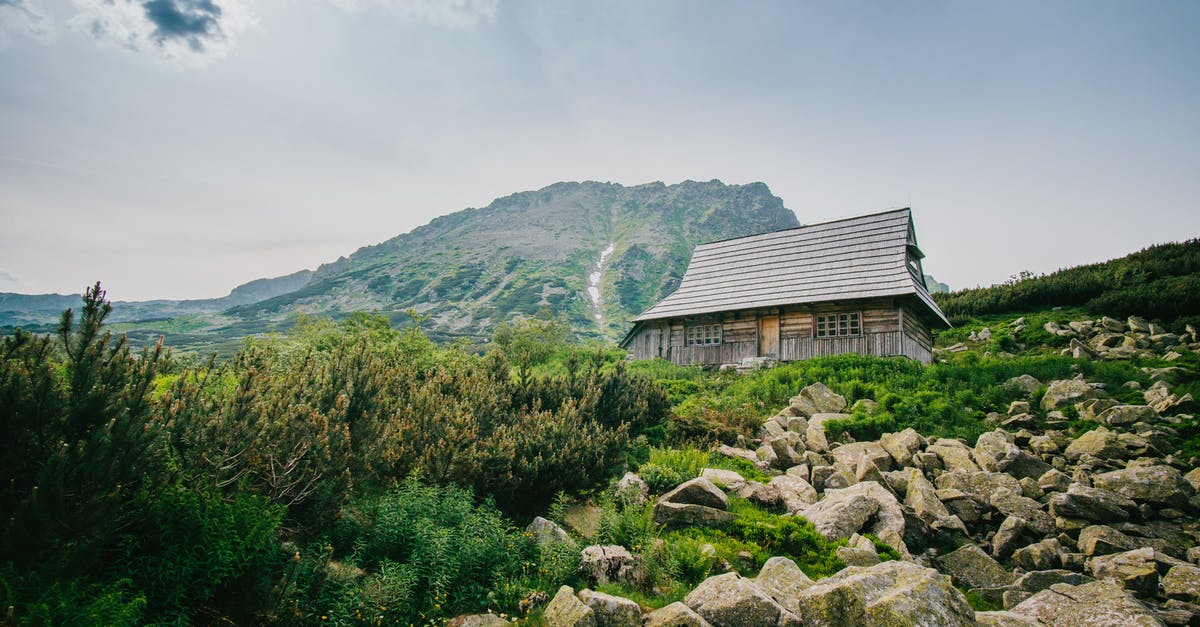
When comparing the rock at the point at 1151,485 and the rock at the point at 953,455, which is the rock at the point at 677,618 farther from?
the rock at the point at 1151,485

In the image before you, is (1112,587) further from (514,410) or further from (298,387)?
(298,387)

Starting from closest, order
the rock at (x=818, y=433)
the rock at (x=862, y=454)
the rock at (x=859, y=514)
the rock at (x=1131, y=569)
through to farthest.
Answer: the rock at (x=1131, y=569) → the rock at (x=859, y=514) → the rock at (x=862, y=454) → the rock at (x=818, y=433)

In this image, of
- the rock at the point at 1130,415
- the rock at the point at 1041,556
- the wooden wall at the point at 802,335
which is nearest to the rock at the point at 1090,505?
the rock at the point at 1041,556

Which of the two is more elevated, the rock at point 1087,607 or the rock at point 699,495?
the rock at point 699,495

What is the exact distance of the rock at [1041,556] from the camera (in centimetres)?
732

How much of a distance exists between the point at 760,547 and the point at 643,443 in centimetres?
420

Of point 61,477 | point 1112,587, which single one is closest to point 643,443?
point 1112,587

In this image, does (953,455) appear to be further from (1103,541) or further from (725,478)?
(725,478)

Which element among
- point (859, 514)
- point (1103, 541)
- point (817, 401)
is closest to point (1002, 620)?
point (859, 514)

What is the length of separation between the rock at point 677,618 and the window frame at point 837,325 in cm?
1930

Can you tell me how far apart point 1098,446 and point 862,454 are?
3.92m

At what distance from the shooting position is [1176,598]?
6.36 metres

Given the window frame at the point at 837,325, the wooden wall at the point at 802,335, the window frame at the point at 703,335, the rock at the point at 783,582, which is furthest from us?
the window frame at the point at 703,335

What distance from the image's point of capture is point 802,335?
23219mm
